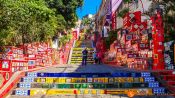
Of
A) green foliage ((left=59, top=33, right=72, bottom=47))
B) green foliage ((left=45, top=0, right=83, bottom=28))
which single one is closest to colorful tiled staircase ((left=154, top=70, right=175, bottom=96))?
green foliage ((left=45, top=0, right=83, bottom=28))

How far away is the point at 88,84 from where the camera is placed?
524 inches

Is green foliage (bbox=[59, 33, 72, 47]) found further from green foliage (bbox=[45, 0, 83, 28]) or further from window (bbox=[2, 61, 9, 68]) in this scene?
window (bbox=[2, 61, 9, 68])

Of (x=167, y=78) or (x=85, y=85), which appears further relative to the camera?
(x=167, y=78)

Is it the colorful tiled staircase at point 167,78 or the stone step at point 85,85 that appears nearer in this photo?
the colorful tiled staircase at point 167,78

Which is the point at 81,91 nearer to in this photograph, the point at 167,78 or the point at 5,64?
the point at 5,64

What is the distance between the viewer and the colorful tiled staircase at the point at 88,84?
1263 cm

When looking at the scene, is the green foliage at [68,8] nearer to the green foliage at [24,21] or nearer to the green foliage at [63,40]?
the green foliage at [63,40]

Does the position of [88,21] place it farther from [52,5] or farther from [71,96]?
[71,96]

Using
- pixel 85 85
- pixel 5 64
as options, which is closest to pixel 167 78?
pixel 85 85

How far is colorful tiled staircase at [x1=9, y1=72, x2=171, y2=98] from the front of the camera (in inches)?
497

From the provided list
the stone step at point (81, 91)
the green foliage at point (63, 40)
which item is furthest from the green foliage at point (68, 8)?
the stone step at point (81, 91)

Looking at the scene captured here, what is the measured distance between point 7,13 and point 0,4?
0.68m

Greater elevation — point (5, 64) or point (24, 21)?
point (24, 21)

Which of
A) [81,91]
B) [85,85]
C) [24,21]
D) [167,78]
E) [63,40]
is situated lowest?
[81,91]
